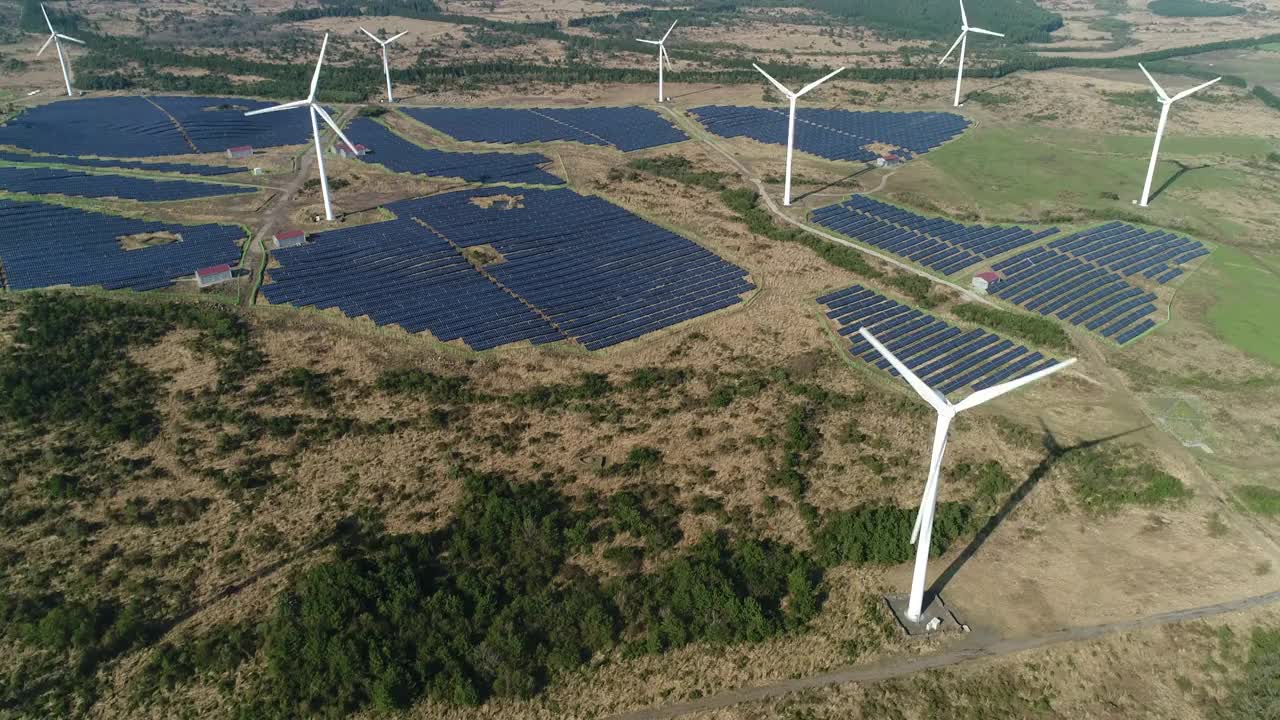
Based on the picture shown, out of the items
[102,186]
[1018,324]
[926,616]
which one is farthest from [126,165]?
[926,616]

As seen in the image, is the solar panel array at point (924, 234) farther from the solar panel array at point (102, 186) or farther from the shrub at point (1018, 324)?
the solar panel array at point (102, 186)

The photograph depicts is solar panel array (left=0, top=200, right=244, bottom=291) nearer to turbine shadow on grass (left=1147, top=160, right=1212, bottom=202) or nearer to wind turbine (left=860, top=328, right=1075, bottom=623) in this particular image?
wind turbine (left=860, top=328, right=1075, bottom=623)

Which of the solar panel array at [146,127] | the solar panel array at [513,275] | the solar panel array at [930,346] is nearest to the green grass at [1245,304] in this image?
the solar panel array at [930,346]

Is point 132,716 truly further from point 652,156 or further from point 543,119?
point 543,119

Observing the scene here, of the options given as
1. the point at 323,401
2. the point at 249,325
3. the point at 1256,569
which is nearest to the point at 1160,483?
the point at 1256,569

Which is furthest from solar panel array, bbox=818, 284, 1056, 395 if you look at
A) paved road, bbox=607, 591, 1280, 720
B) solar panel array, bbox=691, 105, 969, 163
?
solar panel array, bbox=691, 105, 969, 163
